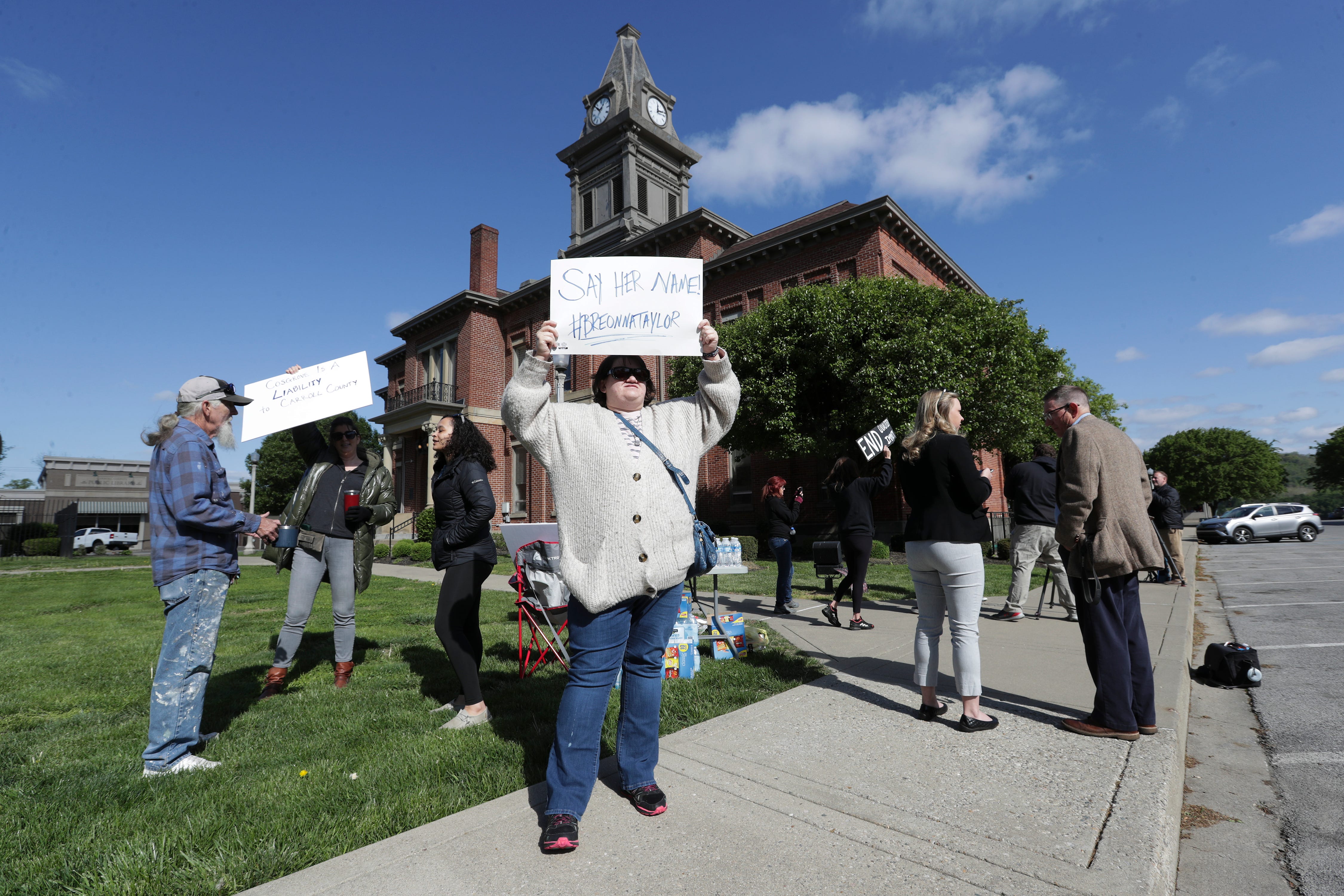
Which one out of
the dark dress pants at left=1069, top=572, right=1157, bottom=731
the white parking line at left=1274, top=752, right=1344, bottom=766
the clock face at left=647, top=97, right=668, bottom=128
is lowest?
the white parking line at left=1274, top=752, right=1344, bottom=766

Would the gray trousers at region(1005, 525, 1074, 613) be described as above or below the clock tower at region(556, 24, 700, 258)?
below

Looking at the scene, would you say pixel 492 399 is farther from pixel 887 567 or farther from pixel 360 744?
pixel 360 744

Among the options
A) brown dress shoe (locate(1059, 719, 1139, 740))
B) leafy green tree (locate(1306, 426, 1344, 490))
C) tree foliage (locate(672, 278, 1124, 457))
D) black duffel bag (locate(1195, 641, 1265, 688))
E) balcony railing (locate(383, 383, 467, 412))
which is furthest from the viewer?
leafy green tree (locate(1306, 426, 1344, 490))

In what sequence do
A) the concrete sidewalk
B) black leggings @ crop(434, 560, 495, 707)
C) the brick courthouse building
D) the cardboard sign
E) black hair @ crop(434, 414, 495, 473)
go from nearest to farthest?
the concrete sidewalk
black leggings @ crop(434, 560, 495, 707)
black hair @ crop(434, 414, 495, 473)
the cardboard sign
the brick courthouse building

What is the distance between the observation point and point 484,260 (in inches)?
1318

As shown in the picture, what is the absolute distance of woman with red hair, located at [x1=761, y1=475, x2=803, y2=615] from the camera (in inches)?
315

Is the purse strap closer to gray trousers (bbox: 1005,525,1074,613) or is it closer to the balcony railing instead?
gray trousers (bbox: 1005,525,1074,613)

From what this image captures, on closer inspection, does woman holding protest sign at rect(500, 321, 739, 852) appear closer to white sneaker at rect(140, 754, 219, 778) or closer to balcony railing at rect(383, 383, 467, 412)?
white sneaker at rect(140, 754, 219, 778)

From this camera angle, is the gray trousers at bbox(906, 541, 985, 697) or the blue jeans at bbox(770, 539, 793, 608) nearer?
the gray trousers at bbox(906, 541, 985, 697)

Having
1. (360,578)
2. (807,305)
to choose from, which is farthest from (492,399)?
(360,578)

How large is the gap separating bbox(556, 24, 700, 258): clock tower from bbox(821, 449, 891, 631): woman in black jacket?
24.1 m

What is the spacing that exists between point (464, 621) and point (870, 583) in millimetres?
8524

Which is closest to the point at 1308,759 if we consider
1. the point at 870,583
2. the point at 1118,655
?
the point at 1118,655

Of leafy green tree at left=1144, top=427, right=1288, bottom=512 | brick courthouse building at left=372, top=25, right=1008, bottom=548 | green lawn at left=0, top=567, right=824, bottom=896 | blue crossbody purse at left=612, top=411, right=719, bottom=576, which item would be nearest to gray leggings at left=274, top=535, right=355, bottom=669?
green lawn at left=0, top=567, right=824, bottom=896
